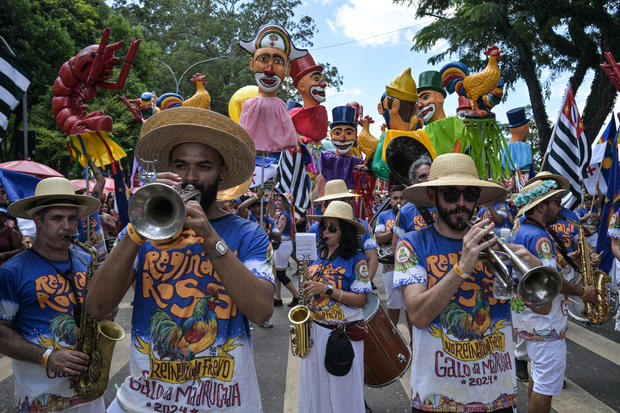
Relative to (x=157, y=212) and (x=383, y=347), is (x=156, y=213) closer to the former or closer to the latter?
(x=157, y=212)

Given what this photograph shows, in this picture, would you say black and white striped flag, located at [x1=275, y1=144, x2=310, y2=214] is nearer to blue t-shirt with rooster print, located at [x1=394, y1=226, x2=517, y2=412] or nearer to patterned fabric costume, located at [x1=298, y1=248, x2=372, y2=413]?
patterned fabric costume, located at [x1=298, y1=248, x2=372, y2=413]

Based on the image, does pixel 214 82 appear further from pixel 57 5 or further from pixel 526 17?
pixel 526 17

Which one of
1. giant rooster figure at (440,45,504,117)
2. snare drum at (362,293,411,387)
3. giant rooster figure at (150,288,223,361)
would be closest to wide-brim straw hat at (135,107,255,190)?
giant rooster figure at (150,288,223,361)

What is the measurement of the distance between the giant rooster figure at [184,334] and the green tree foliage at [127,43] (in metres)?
3.21

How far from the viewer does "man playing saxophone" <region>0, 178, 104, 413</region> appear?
2566mm

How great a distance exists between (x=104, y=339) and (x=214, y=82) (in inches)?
1232

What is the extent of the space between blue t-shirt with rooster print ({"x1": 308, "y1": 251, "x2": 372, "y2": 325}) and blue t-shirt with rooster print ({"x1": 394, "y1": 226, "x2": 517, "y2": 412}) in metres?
1.18

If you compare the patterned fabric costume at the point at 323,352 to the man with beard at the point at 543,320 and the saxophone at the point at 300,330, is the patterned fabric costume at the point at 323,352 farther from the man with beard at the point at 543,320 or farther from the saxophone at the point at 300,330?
the man with beard at the point at 543,320

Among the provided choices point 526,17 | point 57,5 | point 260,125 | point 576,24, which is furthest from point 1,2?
point 576,24

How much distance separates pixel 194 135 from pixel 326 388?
2.39 meters

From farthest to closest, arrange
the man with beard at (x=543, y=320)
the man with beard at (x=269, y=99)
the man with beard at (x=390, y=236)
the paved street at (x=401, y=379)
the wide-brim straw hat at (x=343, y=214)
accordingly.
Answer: the man with beard at (x=390, y=236) < the man with beard at (x=269, y=99) < the paved street at (x=401, y=379) < the wide-brim straw hat at (x=343, y=214) < the man with beard at (x=543, y=320)

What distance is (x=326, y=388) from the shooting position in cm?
342

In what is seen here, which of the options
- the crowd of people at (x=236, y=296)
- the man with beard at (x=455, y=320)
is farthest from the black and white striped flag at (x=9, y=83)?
the man with beard at (x=455, y=320)

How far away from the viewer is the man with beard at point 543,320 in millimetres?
3451
